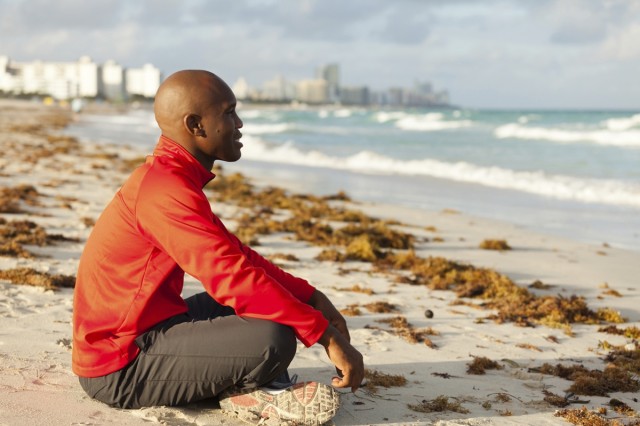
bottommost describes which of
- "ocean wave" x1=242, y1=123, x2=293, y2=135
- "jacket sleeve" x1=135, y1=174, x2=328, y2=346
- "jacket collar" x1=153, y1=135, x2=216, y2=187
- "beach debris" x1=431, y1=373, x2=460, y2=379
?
"beach debris" x1=431, y1=373, x2=460, y2=379

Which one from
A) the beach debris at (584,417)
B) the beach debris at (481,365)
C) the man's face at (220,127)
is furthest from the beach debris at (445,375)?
the man's face at (220,127)

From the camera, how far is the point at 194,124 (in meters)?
2.70

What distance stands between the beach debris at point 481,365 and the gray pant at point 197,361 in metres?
1.44

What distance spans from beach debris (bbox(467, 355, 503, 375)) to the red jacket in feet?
5.01

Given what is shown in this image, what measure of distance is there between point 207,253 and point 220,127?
0.50 metres

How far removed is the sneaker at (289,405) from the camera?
2.86 meters

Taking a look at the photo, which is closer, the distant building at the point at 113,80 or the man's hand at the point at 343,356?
the man's hand at the point at 343,356

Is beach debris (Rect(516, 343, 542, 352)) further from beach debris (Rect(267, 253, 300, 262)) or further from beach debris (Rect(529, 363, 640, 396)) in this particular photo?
beach debris (Rect(267, 253, 300, 262))

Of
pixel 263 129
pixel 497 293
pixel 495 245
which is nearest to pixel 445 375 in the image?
pixel 497 293

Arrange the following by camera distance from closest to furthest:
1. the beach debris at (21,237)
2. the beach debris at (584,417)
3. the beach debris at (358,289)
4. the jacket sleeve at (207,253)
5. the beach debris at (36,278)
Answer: the jacket sleeve at (207,253) → the beach debris at (584,417) → the beach debris at (36,278) → the beach debris at (358,289) → the beach debris at (21,237)

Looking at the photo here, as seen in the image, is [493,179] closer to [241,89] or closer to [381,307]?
[381,307]

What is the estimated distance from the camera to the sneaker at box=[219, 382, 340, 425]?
9.38ft

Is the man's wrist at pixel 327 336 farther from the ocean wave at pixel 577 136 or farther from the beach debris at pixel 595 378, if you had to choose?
the ocean wave at pixel 577 136

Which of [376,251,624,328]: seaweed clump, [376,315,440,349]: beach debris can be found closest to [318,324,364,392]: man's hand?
[376,315,440,349]: beach debris
